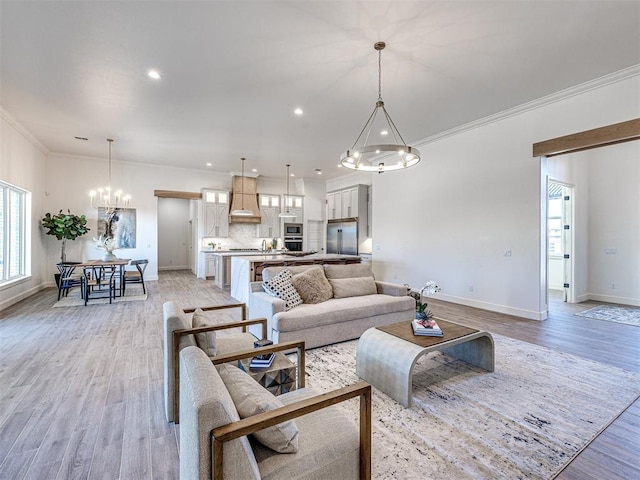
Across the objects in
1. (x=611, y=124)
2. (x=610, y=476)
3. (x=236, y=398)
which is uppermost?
(x=611, y=124)

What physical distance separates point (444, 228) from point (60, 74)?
6.47 m

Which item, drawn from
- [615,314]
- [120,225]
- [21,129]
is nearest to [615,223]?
[615,314]

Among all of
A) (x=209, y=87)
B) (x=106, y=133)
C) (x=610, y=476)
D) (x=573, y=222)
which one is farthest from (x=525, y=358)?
(x=106, y=133)

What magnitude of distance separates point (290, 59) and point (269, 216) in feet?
22.6

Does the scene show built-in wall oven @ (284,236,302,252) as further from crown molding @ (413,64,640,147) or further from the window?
the window

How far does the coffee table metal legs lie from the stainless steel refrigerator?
5.78 meters

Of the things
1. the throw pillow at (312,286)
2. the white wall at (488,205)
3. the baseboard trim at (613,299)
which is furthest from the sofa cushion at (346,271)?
the baseboard trim at (613,299)

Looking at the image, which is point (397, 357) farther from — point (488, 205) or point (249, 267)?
point (488, 205)

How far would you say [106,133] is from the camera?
587 centimetres

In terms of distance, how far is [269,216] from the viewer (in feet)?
32.9

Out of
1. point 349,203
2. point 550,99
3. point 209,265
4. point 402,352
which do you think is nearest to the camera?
point 402,352

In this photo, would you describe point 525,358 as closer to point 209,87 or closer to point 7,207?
point 209,87

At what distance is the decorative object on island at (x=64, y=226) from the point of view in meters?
6.69

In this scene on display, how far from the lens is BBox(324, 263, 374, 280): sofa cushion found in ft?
14.4
